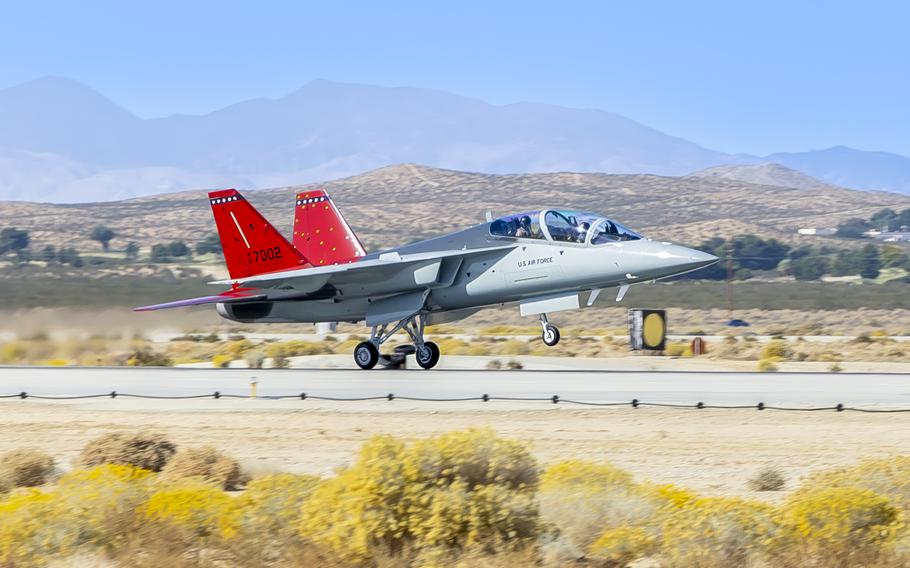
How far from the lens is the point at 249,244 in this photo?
86.3 feet

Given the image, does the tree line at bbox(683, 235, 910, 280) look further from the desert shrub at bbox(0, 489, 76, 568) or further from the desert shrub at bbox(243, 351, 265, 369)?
the desert shrub at bbox(0, 489, 76, 568)

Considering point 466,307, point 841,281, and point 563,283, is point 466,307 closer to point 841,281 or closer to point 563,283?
point 563,283

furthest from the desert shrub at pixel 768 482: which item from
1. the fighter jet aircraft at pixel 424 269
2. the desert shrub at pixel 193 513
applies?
the fighter jet aircraft at pixel 424 269

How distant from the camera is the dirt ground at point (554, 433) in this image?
13.5 m

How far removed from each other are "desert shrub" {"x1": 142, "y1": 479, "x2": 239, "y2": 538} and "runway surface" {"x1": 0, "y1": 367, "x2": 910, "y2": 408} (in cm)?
1084

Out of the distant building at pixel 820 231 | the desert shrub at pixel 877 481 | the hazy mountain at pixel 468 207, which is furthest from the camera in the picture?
the distant building at pixel 820 231

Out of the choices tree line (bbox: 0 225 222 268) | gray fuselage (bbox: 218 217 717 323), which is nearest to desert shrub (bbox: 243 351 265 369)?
gray fuselage (bbox: 218 217 717 323)

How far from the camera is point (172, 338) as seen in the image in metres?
48.0

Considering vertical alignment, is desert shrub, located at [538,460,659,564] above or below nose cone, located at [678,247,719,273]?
below

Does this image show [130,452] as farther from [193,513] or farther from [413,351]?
[413,351]

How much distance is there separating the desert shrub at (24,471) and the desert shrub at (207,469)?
1377mm

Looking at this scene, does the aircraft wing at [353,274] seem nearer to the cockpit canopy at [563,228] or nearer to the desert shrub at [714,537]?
the cockpit canopy at [563,228]

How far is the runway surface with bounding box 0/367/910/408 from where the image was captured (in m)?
19.8

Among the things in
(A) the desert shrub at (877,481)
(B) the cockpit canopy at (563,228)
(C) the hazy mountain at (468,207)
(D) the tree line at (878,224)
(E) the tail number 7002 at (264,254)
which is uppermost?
(C) the hazy mountain at (468,207)
